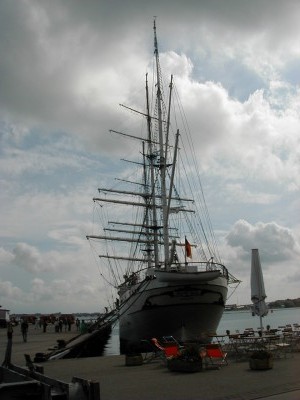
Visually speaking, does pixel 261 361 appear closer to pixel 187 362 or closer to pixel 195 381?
pixel 187 362

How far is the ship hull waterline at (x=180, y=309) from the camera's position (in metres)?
26.9

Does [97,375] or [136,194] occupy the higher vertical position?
[136,194]

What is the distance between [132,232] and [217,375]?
40.5 metres

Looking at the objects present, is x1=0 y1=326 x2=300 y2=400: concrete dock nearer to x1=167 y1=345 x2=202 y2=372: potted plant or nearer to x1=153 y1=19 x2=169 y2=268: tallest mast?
x1=167 y1=345 x2=202 y2=372: potted plant

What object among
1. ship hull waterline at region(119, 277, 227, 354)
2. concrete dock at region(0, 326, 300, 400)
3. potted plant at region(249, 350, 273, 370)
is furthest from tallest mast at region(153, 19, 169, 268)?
potted plant at region(249, 350, 273, 370)

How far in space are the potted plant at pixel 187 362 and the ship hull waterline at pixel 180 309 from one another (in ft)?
41.0

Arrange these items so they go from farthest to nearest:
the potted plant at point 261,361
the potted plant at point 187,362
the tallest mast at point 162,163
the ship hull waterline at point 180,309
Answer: the tallest mast at point 162,163
the ship hull waterline at point 180,309
the potted plant at point 187,362
the potted plant at point 261,361

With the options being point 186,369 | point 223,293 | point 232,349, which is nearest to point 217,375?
point 186,369

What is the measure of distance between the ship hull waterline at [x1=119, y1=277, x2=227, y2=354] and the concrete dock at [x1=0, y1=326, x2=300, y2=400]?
10598mm

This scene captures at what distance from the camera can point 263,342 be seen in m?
18.3

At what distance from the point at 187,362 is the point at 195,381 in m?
1.74

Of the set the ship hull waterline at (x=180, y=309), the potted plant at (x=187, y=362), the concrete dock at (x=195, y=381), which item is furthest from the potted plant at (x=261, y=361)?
the ship hull waterline at (x=180, y=309)

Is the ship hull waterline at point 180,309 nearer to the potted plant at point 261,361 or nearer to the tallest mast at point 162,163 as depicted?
the tallest mast at point 162,163

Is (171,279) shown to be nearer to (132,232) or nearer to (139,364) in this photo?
(139,364)
